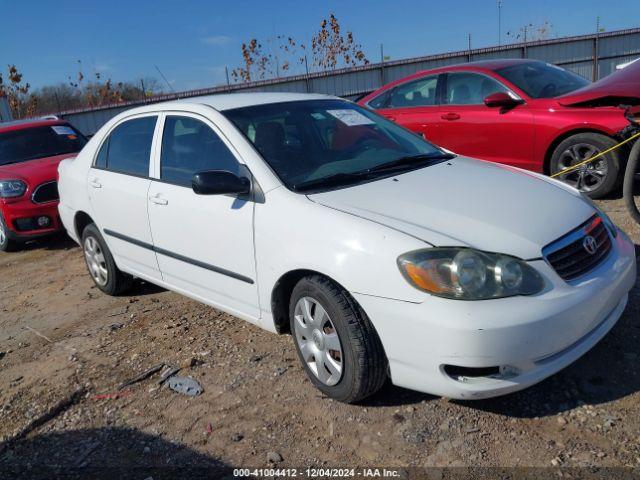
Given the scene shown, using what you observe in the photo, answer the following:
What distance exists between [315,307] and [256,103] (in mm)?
1621

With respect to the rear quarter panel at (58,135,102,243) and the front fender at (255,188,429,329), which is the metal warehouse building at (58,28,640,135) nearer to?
the rear quarter panel at (58,135,102,243)

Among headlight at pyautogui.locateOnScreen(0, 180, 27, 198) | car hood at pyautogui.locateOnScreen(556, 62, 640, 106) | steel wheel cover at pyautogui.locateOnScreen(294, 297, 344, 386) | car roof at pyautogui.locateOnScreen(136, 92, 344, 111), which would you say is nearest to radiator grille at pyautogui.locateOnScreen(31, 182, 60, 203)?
headlight at pyautogui.locateOnScreen(0, 180, 27, 198)

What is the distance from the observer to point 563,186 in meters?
3.39

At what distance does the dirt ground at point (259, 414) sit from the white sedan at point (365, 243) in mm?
233

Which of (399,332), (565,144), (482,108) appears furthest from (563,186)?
(482,108)

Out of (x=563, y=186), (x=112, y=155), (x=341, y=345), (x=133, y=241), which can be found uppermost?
(x=112, y=155)

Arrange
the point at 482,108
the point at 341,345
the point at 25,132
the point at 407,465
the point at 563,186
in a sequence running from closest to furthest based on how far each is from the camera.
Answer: the point at 407,465 → the point at 341,345 → the point at 563,186 → the point at 482,108 → the point at 25,132

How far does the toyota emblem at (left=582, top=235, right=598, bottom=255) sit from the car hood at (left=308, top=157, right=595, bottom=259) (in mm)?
89

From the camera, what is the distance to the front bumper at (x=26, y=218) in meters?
6.74

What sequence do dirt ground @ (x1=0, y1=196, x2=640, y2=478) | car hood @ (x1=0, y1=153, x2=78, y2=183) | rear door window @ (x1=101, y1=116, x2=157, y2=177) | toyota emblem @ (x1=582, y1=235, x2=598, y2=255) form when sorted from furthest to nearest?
1. car hood @ (x1=0, y1=153, x2=78, y2=183)
2. rear door window @ (x1=101, y1=116, x2=157, y2=177)
3. toyota emblem @ (x1=582, y1=235, x2=598, y2=255)
4. dirt ground @ (x1=0, y1=196, x2=640, y2=478)

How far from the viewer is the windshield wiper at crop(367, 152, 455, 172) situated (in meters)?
3.44

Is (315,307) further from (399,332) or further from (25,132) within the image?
(25,132)

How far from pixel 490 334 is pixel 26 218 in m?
6.21

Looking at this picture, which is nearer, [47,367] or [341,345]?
[341,345]
